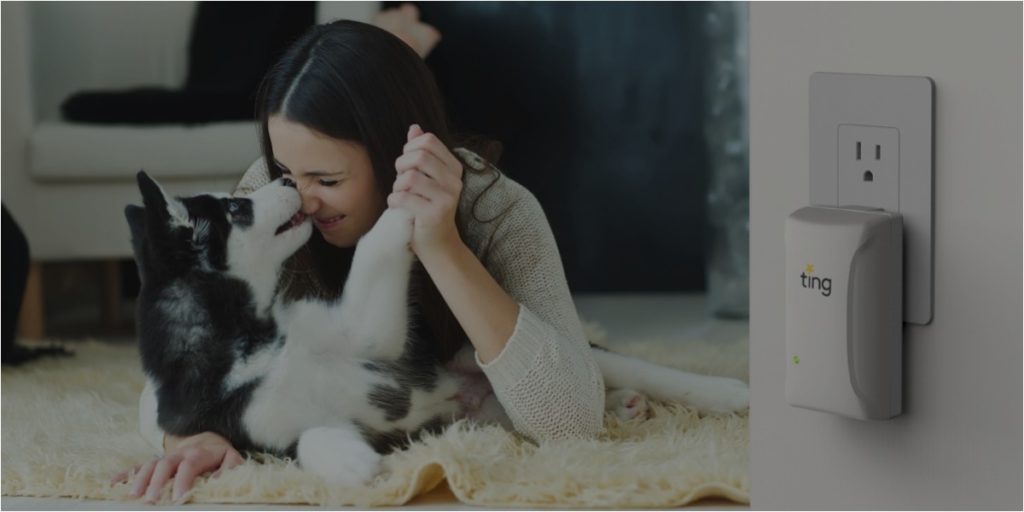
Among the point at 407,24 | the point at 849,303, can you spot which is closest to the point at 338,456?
the point at 849,303

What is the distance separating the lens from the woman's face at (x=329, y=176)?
1153 mm

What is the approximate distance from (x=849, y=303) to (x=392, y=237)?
550mm

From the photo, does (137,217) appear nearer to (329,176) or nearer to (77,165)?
(329,176)

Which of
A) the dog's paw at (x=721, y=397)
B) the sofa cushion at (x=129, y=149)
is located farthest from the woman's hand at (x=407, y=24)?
the dog's paw at (x=721, y=397)

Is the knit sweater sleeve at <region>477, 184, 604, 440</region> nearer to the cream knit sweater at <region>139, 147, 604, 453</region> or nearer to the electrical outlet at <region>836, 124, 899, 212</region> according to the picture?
the cream knit sweater at <region>139, 147, 604, 453</region>

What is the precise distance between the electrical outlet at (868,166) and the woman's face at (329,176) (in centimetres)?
59

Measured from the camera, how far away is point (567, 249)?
2508 millimetres

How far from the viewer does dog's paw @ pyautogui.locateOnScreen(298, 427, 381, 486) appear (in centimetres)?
104

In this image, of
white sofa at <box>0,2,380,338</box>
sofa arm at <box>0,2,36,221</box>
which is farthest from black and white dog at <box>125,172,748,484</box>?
sofa arm at <box>0,2,36,221</box>

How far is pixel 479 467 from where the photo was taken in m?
1.03

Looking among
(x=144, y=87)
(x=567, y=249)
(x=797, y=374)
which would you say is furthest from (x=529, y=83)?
(x=797, y=374)

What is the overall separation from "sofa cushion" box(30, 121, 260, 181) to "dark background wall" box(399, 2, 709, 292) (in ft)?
2.02

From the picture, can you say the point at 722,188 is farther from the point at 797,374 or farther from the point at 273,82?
the point at 797,374

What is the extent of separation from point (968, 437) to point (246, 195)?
28.9 inches
